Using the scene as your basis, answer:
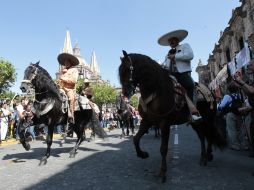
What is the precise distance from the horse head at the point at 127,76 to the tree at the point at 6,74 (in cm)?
5042

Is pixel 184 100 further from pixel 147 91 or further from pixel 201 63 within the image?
pixel 201 63

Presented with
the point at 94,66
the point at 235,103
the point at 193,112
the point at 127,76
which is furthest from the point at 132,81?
the point at 94,66

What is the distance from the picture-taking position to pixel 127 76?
18.8 ft

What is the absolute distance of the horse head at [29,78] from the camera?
25.3 feet

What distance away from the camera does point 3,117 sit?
16.7 m

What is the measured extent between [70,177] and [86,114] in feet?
13.9

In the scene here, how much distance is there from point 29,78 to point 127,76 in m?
3.30

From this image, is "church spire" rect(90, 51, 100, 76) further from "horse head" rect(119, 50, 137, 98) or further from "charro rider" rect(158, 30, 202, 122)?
"horse head" rect(119, 50, 137, 98)

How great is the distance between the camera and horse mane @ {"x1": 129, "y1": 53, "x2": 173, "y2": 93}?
582cm

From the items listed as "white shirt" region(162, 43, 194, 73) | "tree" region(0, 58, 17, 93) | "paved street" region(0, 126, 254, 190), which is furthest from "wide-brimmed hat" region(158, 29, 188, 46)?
"tree" region(0, 58, 17, 93)

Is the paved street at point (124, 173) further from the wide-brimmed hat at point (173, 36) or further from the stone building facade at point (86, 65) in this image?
the stone building facade at point (86, 65)

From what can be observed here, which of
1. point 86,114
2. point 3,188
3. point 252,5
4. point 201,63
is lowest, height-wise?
point 3,188

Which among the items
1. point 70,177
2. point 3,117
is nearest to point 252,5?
point 3,117

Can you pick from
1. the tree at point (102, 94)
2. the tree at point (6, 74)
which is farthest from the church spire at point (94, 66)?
the tree at point (6, 74)
